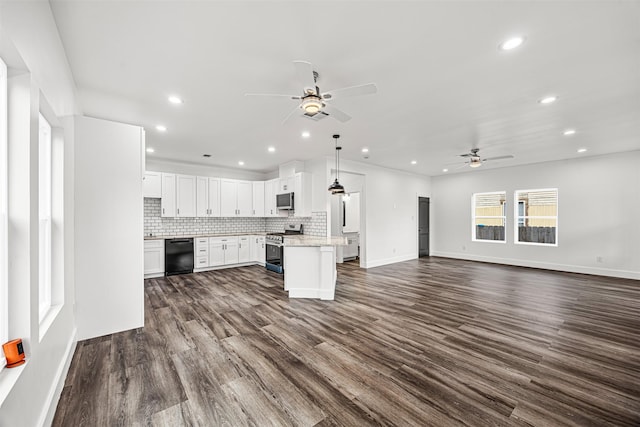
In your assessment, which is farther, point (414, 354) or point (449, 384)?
point (414, 354)

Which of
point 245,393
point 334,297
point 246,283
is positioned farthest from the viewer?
point 246,283

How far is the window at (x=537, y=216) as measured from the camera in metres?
6.85

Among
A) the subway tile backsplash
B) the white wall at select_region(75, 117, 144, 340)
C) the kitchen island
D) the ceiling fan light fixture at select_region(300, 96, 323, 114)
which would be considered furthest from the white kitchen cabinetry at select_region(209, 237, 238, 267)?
the ceiling fan light fixture at select_region(300, 96, 323, 114)

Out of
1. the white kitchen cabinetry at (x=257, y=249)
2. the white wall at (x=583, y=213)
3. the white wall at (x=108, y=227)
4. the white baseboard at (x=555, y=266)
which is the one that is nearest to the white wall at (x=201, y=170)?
the white kitchen cabinetry at (x=257, y=249)

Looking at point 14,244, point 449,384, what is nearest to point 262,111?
point 14,244

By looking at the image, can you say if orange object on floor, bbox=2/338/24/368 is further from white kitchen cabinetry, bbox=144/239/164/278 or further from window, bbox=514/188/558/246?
window, bbox=514/188/558/246

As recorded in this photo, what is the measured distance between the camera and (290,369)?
2400 mm

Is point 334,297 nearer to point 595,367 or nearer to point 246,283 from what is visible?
point 246,283

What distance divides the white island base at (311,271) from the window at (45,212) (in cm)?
296

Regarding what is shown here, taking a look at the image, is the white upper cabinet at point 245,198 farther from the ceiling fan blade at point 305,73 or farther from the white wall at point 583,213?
the white wall at point 583,213

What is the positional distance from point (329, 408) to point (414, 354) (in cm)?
116

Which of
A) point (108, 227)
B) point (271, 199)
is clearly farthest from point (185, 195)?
point (108, 227)

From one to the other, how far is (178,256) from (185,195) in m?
1.48

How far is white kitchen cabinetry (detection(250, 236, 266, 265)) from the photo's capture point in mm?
7328
